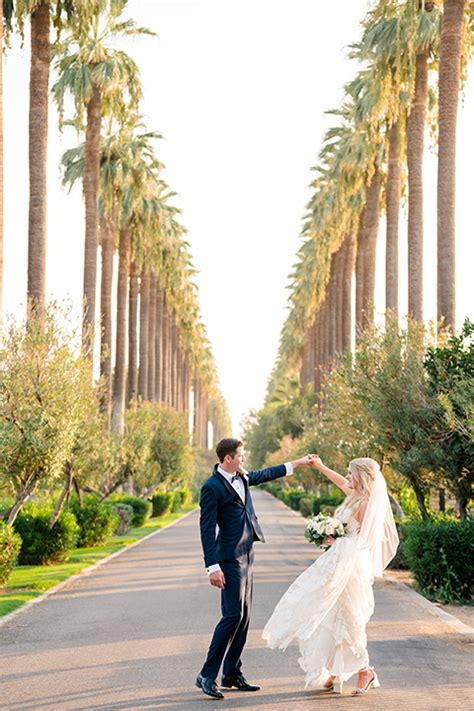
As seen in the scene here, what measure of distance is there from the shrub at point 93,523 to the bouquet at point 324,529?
62.5 ft

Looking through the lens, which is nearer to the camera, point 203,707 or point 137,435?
point 203,707

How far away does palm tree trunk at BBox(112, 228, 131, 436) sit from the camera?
38.2 meters

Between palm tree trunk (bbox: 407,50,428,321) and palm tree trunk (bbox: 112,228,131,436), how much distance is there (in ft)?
51.0

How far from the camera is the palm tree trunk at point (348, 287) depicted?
47.5 metres

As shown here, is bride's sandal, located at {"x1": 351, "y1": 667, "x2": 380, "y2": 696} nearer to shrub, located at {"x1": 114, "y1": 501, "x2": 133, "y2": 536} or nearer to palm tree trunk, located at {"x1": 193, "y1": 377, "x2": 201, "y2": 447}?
shrub, located at {"x1": 114, "y1": 501, "x2": 133, "y2": 536}

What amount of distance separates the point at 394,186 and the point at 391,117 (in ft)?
8.58

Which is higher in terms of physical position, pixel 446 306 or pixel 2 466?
pixel 446 306

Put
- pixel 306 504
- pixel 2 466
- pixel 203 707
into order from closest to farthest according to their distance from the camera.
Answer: pixel 203 707 < pixel 2 466 < pixel 306 504

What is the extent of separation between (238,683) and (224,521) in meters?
1.36

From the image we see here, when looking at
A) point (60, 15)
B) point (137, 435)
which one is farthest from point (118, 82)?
point (137, 435)

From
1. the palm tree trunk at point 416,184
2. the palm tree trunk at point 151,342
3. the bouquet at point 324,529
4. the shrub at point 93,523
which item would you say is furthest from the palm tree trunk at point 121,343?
the bouquet at point 324,529

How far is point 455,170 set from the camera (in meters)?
21.8

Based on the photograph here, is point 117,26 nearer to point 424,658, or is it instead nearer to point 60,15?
point 60,15

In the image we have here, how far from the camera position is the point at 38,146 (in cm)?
2405
